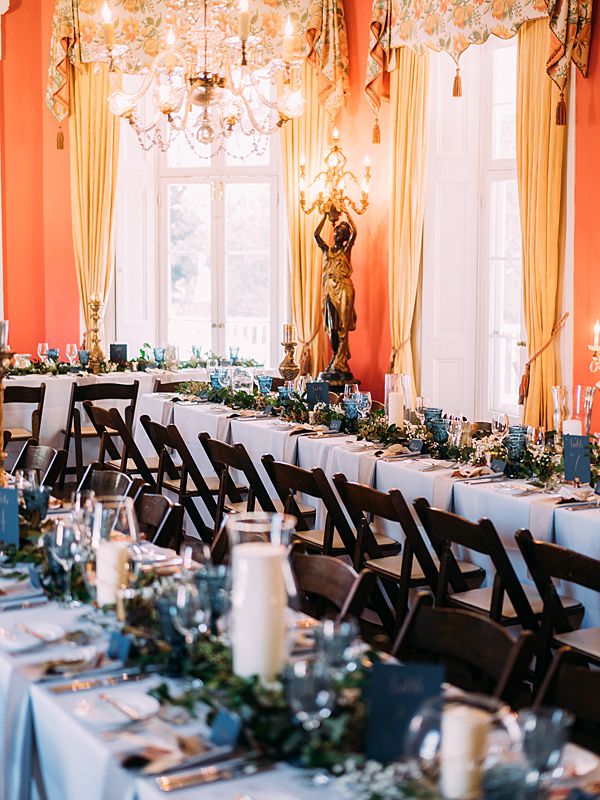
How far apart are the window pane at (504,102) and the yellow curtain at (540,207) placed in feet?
3.65

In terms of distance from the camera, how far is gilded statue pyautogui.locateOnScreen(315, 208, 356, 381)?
953 cm

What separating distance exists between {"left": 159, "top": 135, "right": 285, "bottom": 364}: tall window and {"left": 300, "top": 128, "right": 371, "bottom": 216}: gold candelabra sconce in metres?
1.12

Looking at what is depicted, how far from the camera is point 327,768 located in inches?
76.4

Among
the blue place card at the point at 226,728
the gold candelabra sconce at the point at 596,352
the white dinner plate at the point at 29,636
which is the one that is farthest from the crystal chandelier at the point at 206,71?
the blue place card at the point at 226,728

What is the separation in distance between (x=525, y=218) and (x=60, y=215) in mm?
5280

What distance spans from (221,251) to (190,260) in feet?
1.27

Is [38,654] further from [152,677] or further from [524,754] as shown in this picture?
[524,754]

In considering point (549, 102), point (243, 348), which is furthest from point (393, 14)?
point (243, 348)

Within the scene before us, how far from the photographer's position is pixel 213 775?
1951 millimetres

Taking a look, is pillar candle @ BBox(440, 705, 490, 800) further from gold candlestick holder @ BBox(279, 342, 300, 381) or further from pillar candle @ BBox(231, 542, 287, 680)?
gold candlestick holder @ BBox(279, 342, 300, 381)

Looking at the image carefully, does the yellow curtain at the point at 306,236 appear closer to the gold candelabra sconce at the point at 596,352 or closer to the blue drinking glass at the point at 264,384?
the blue drinking glass at the point at 264,384

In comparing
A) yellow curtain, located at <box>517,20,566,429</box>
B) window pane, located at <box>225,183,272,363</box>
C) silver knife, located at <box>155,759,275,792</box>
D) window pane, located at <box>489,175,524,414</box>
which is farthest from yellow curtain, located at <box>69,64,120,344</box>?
silver knife, located at <box>155,759,275,792</box>

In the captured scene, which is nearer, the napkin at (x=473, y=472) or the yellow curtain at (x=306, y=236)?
the napkin at (x=473, y=472)

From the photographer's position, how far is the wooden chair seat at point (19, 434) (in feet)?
26.6
